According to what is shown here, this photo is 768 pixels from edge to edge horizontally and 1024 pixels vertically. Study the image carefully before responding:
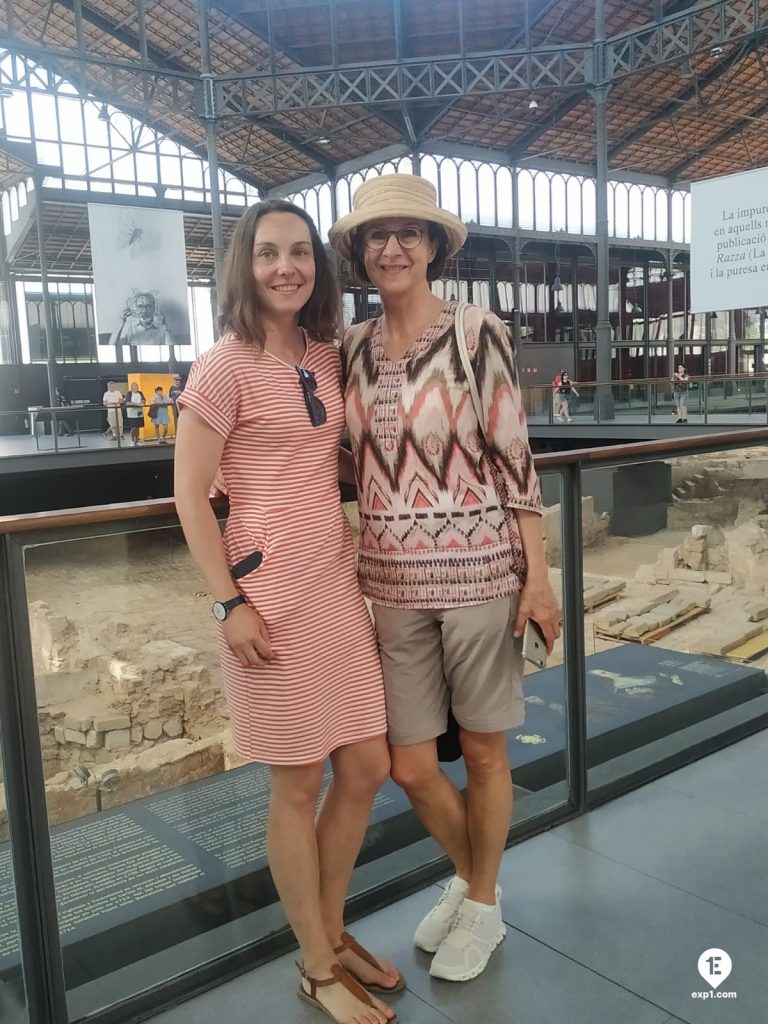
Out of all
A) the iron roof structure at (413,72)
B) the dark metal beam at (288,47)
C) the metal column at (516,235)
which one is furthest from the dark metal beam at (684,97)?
the dark metal beam at (288,47)

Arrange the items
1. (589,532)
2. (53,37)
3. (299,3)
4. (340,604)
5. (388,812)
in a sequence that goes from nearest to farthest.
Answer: (340,604) < (388,812) < (589,532) < (299,3) < (53,37)

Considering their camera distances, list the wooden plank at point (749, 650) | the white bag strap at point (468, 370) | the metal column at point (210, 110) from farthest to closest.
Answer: the metal column at point (210, 110)
the wooden plank at point (749, 650)
the white bag strap at point (468, 370)

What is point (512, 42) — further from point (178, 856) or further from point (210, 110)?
point (178, 856)

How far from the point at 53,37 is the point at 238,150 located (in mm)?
5994

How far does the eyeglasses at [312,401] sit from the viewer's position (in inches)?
68.1

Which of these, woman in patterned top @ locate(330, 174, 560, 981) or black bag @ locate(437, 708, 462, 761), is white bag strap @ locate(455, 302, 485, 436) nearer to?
woman in patterned top @ locate(330, 174, 560, 981)

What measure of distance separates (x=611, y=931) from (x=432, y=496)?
120 cm

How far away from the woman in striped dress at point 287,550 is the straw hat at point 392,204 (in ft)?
0.26

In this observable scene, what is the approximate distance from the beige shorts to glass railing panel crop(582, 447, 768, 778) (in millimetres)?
1036

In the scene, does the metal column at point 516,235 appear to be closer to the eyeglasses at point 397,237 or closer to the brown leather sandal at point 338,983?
the eyeglasses at point 397,237

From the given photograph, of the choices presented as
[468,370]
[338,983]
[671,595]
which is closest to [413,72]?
[671,595]

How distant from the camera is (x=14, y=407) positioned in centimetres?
2350

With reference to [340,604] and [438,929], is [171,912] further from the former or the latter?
[340,604]

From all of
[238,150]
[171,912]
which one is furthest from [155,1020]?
[238,150]
